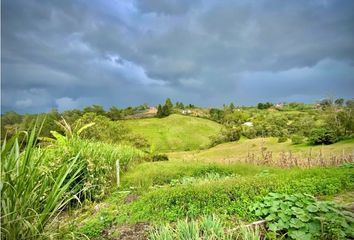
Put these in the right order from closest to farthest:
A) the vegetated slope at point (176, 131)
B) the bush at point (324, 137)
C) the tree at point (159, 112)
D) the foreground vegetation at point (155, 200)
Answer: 1. the foreground vegetation at point (155, 200)
2. the bush at point (324, 137)
3. the vegetated slope at point (176, 131)
4. the tree at point (159, 112)

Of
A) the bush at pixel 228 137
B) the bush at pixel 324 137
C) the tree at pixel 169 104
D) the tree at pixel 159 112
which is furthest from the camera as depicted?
the tree at pixel 169 104

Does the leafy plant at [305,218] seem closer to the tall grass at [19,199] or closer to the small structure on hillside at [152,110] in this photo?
the tall grass at [19,199]

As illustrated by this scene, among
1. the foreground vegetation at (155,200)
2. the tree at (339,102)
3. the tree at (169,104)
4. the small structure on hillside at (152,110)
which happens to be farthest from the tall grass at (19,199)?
the small structure on hillside at (152,110)

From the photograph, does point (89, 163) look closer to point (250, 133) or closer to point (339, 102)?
point (339, 102)

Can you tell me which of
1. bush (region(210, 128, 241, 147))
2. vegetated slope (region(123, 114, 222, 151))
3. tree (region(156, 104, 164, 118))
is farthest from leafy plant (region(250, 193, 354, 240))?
tree (region(156, 104, 164, 118))

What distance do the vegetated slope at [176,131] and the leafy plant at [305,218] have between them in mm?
52694

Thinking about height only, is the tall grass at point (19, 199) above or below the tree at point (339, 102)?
below

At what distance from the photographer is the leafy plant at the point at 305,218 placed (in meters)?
4.81

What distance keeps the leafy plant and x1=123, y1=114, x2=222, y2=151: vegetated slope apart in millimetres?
52694

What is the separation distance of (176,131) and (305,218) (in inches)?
2405

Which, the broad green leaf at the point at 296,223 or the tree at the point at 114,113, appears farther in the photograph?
the tree at the point at 114,113

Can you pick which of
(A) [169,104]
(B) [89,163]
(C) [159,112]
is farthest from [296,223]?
(A) [169,104]

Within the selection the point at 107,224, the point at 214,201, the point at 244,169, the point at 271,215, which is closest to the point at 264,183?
the point at 214,201

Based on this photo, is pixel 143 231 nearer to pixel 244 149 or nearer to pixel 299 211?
pixel 299 211
